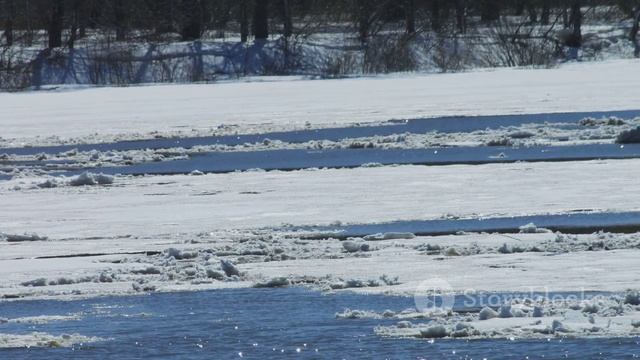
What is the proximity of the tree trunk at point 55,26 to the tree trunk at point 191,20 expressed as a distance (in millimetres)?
3541

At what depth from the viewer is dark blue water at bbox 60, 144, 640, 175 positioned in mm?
18414

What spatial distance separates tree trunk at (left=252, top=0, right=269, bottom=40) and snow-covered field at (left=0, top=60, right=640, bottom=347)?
15.9m

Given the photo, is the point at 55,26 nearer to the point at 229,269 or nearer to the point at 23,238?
the point at 23,238

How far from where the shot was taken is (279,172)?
18.0 m

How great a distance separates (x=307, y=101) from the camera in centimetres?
2945

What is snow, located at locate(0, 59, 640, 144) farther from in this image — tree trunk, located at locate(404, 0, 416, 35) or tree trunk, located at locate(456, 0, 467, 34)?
tree trunk, located at locate(456, 0, 467, 34)

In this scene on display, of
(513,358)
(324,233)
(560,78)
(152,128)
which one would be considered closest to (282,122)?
(152,128)

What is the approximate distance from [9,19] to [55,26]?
1489 mm

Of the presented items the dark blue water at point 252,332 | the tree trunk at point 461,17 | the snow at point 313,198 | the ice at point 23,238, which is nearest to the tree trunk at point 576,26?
the tree trunk at point 461,17

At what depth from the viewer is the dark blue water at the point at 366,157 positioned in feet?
60.4

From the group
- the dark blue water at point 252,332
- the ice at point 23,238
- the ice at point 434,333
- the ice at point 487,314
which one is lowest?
the dark blue water at point 252,332

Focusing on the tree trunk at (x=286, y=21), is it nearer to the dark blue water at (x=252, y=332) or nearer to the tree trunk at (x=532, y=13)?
the tree trunk at (x=532, y=13)

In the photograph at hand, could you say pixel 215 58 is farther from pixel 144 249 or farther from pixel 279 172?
pixel 144 249

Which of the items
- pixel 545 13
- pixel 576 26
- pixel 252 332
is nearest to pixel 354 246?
pixel 252 332
